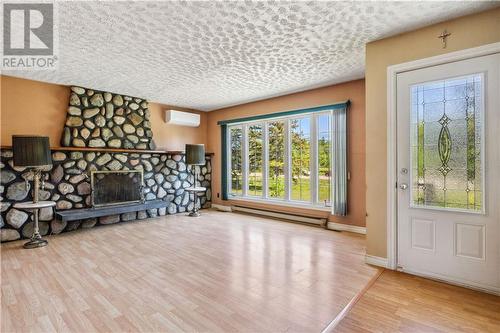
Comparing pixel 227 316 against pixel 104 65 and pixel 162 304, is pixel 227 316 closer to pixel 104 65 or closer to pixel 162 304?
pixel 162 304

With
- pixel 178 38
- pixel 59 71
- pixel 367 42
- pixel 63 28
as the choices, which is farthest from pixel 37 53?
pixel 367 42

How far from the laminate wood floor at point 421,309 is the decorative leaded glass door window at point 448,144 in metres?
0.77

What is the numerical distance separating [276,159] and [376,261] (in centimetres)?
290

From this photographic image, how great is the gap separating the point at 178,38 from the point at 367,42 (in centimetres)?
209

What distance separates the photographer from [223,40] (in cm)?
280

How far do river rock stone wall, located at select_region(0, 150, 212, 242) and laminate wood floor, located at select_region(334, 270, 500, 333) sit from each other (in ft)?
14.6

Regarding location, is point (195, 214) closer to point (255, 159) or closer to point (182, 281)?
point (255, 159)

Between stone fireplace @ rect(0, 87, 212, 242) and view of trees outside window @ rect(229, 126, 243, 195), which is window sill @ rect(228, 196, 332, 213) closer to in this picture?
view of trees outside window @ rect(229, 126, 243, 195)

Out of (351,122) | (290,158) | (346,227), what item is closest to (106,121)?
(290,158)

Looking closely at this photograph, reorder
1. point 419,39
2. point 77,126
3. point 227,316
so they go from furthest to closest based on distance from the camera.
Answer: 1. point 77,126
2. point 419,39
3. point 227,316

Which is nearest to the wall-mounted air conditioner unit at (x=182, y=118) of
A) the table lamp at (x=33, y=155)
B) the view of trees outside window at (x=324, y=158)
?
the table lamp at (x=33, y=155)

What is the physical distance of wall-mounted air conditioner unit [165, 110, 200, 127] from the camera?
5.69m

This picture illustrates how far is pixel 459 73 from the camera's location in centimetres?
240

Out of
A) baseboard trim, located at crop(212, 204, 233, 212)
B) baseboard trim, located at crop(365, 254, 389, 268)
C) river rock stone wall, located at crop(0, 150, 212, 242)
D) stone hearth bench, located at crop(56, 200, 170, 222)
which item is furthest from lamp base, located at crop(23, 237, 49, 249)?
baseboard trim, located at crop(365, 254, 389, 268)
